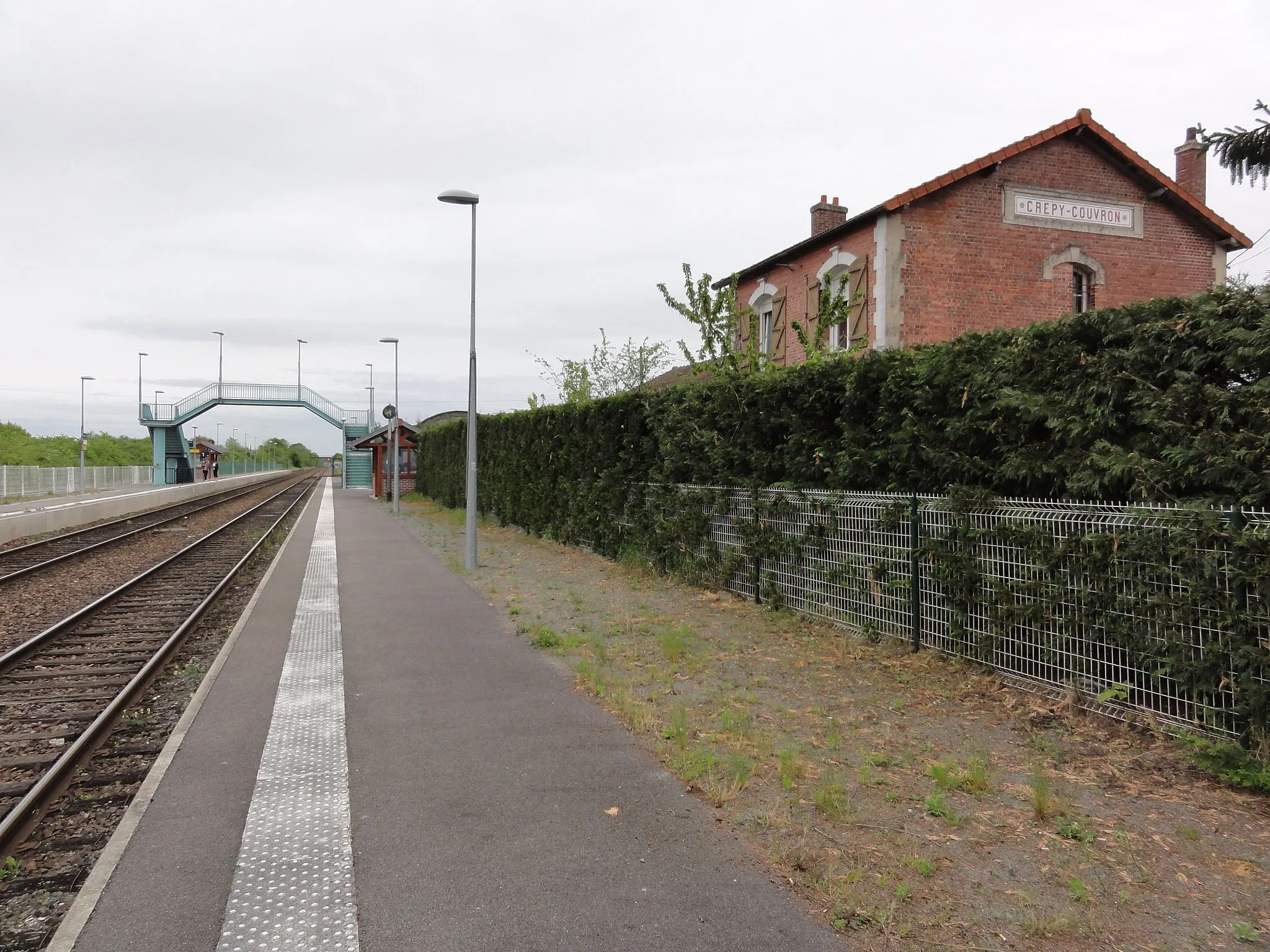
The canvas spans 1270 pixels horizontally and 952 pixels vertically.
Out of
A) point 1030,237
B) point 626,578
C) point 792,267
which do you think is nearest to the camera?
point 626,578

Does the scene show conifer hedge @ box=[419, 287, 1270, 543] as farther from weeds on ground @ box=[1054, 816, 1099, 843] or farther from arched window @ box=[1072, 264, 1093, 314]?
arched window @ box=[1072, 264, 1093, 314]

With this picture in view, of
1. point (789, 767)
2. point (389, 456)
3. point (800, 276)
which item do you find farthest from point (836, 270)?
point (389, 456)

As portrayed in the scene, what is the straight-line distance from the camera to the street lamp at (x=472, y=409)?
49.9 feet

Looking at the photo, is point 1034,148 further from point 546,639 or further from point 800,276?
point 546,639

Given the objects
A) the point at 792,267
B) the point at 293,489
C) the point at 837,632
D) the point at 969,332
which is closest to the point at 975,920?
the point at 969,332

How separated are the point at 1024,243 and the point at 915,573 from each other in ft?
41.6

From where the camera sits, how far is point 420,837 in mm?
4105

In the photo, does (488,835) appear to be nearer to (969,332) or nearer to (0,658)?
(969,332)

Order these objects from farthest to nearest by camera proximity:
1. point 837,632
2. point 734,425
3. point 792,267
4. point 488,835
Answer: point 792,267 → point 734,425 → point 837,632 → point 488,835

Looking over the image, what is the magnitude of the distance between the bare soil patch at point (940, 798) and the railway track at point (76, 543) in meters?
12.2

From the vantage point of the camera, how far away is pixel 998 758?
506cm

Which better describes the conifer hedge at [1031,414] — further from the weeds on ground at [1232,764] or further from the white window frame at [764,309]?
the white window frame at [764,309]

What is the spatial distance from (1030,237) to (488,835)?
17189mm

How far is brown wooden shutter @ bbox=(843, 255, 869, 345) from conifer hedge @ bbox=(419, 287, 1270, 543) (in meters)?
6.30
